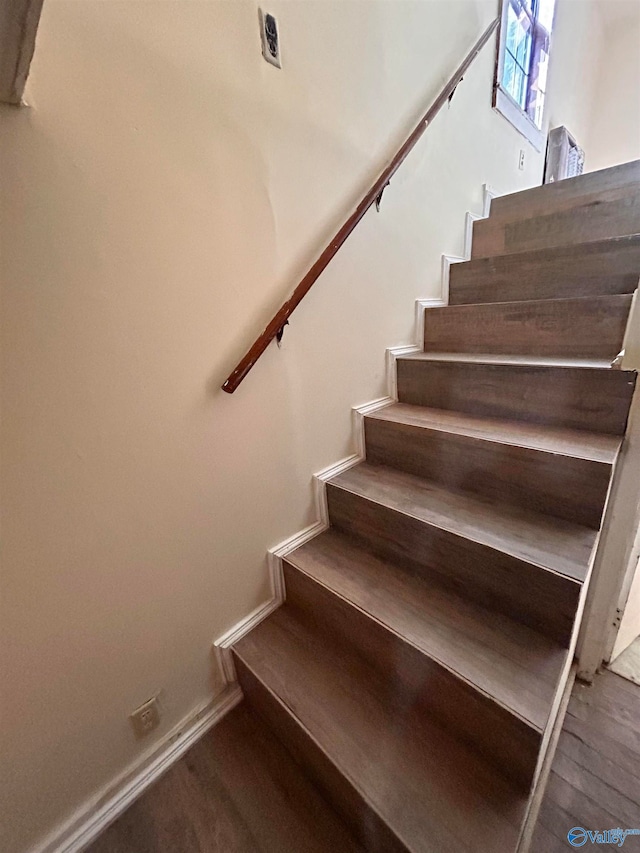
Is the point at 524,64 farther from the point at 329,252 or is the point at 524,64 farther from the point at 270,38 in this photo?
the point at 329,252

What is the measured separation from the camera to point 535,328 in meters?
1.42

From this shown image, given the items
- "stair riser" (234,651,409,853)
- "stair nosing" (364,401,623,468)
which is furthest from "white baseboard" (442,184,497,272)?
"stair riser" (234,651,409,853)

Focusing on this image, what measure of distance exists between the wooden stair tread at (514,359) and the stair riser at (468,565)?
27.5 inches

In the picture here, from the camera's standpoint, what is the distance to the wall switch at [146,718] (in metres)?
1.03

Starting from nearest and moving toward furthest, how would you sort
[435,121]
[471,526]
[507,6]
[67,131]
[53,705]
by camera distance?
1. [67,131]
2. [53,705]
3. [471,526]
4. [435,121]
5. [507,6]

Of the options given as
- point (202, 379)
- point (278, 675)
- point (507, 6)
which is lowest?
point (278, 675)

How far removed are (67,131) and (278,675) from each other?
1.51 metres

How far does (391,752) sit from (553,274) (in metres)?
1.90

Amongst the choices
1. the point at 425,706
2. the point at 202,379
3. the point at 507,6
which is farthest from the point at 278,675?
the point at 507,6

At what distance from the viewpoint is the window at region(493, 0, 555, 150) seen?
6.85 ft

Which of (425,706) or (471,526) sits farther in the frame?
(471,526)

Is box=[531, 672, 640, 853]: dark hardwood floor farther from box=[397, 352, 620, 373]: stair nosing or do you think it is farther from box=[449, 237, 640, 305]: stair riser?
box=[449, 237, 640, 305]: stair riser

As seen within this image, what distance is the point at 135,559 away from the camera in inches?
37.5

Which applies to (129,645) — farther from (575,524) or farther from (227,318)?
(575,524)
